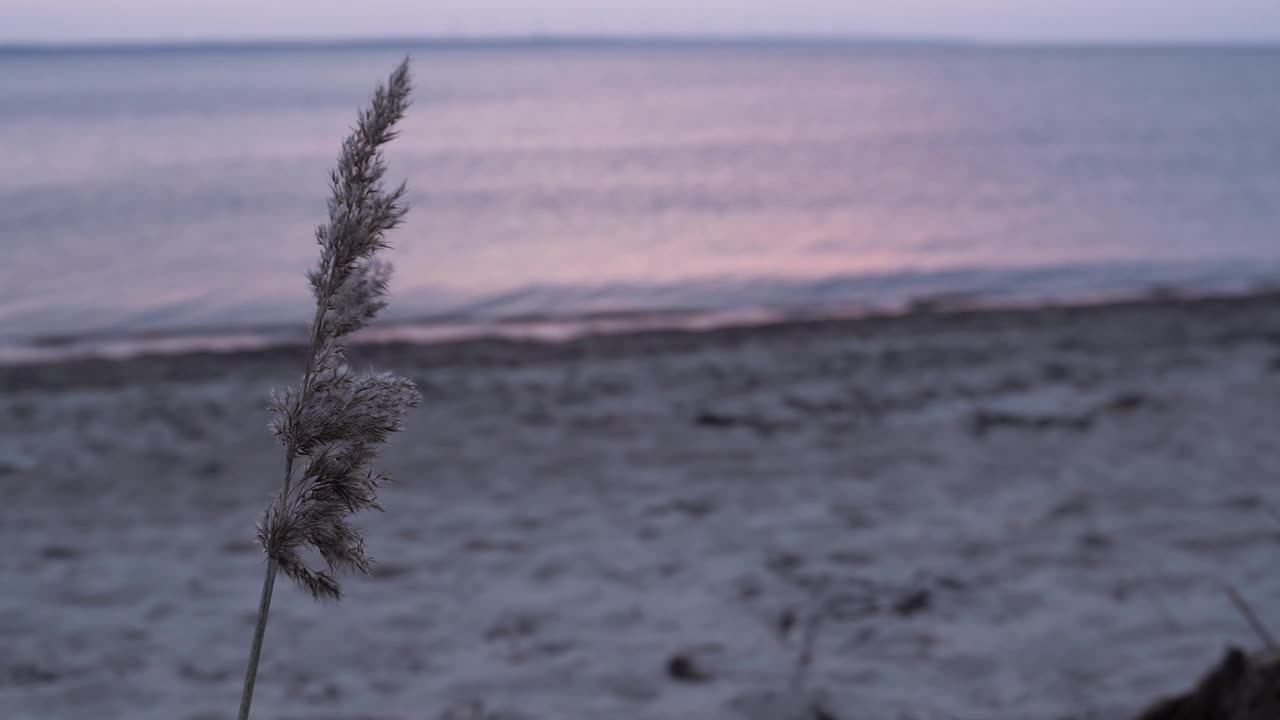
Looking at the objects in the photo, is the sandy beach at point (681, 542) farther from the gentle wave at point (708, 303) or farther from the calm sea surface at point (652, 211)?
the calm sea surface at point (652, 211)

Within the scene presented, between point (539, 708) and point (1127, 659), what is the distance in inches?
96.9

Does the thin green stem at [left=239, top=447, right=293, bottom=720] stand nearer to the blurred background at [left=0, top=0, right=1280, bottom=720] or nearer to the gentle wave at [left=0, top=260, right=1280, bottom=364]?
the blurred background at [left=0, top=0, right=1280, bottom=720]

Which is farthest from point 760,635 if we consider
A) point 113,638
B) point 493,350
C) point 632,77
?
point 632,77

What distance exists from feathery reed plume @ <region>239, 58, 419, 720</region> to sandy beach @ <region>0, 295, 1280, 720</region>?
296cm

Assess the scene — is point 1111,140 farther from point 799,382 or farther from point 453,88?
point 453,88

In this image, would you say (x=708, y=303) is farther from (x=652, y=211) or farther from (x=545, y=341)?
(x=652, y=211)

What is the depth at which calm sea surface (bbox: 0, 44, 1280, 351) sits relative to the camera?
16.7 metres

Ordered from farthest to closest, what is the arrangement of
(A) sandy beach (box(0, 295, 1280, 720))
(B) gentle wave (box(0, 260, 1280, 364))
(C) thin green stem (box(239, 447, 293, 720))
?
(B) gentle wave (box(0, 260, 1280, 364)) < (A) sandy beach (box(0, 295, 1280, 720)) < (C) thin green stem (box(239, 447, 293, 720))

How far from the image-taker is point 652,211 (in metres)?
28.0

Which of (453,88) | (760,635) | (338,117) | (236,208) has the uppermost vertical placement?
(453,88)

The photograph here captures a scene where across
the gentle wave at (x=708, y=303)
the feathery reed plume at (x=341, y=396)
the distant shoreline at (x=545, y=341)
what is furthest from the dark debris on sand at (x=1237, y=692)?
the gentle wave at (x=708, y=303)

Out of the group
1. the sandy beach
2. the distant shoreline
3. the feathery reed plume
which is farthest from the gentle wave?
the feathery reed plume

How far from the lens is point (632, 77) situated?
13288 cm

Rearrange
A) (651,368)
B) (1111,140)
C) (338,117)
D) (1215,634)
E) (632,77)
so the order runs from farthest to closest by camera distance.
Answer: (632,77) < (338,117) < (1111,140) < (651,368) < (1215,634)
